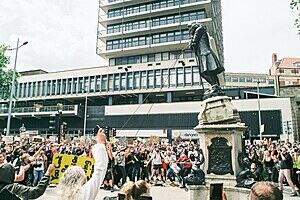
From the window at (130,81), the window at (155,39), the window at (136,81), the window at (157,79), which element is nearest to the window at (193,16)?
the window at (155,39)

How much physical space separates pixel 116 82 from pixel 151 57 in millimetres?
7621

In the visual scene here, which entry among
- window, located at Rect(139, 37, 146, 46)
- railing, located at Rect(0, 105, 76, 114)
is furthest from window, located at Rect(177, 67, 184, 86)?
A: railing, located at Rect(0, 105, 76, 114)

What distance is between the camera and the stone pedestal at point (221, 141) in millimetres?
8406

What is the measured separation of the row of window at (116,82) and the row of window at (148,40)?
520cm

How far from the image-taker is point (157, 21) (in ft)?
170

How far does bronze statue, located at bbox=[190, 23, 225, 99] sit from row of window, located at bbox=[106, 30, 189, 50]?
39.0 metres

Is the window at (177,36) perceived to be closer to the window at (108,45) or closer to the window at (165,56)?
the window at (165,56)

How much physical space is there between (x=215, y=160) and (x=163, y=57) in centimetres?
4362

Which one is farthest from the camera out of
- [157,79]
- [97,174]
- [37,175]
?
[157,79]

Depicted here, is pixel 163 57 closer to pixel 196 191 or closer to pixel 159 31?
pixel 159 31

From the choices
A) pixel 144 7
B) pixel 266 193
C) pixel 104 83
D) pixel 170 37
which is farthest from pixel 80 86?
pixel 266 193

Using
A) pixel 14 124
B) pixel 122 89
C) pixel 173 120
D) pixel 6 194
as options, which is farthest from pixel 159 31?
pixel 6 194

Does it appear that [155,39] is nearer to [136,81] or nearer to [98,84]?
[136,81]

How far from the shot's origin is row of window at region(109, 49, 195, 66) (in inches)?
1932
